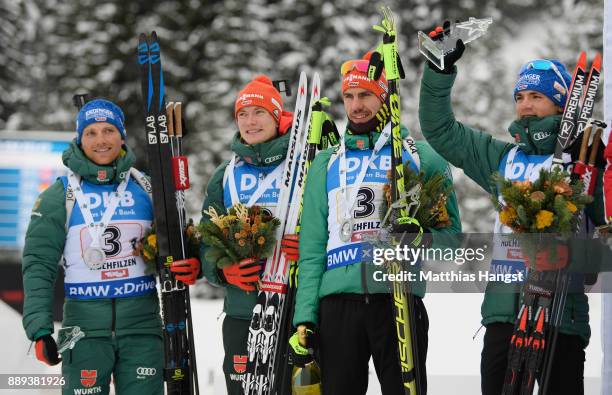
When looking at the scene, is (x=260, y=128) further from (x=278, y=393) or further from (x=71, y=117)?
(x=71, y=117)

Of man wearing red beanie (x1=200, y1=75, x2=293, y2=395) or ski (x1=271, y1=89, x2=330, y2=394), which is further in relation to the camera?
man wearing red beanie (x1=200, y1=75, x2=293, y2=395)

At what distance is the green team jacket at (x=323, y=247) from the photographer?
432 cm

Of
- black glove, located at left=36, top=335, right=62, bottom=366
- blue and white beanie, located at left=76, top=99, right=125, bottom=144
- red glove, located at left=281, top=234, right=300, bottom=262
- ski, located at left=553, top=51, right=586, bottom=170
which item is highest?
blue and white beanie, located at left=76, top=99, right=125, bottom=144

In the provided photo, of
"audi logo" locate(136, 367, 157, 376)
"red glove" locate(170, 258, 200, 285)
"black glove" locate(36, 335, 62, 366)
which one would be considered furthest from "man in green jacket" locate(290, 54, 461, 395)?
"black glove" locate(36, 335, 62, 366)

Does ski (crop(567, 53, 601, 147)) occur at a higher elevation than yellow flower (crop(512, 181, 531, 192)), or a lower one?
higher

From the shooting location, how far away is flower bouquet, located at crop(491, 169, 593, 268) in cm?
407

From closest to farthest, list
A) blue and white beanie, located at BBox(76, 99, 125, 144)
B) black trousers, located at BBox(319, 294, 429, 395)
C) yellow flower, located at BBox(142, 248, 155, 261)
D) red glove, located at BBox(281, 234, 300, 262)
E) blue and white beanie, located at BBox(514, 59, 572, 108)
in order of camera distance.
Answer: black trousers, located at BBox(319, 294, 429, 395)
blue and white beanie, located at BBox(514, 59, 572, 108)
red glove, located at BBox(281, 234, 300, 262)
yellow flower, located at BBox(142, 248, 155, 261)
blue and white beanie, located at BBox(76, 99, 125, 144)

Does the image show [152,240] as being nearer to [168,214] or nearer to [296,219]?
[168,214]

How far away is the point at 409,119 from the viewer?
1714 centimetres

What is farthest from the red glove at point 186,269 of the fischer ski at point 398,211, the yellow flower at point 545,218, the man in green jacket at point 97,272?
the yellow flower at point 545,218

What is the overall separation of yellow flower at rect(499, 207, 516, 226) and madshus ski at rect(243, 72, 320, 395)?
1.22m

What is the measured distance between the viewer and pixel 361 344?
4316 mm

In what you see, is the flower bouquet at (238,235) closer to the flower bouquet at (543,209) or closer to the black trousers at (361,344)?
the black trousers at (361,344)

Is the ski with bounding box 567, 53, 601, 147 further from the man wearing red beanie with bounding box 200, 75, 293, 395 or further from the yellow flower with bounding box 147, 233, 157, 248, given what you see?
the yellow flower with bounding box 147, 233, 157, 248
